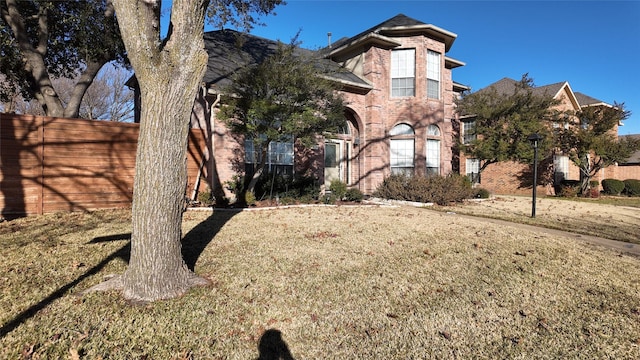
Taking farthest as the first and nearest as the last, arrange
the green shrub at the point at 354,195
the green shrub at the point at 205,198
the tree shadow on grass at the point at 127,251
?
the green shrub at the point at 354,195 → the green shrub at the point at 205,198 → the tree shadow on grass at the point at 127,251

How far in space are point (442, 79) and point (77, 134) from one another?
13.7 metres

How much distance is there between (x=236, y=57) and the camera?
11.9 m

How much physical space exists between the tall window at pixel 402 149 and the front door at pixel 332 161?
7.80 feet

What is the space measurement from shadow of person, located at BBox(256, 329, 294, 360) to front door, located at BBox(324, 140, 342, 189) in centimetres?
1089

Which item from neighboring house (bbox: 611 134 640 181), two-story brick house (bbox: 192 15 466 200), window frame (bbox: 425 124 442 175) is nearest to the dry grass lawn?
two-story brick house (bbox: 192 15 466 200)

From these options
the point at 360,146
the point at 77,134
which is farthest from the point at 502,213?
the point at 77,134

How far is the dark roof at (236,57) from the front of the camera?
33.6ft

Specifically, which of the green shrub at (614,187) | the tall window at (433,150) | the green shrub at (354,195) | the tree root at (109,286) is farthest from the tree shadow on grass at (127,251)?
the green shrub at (614,187)

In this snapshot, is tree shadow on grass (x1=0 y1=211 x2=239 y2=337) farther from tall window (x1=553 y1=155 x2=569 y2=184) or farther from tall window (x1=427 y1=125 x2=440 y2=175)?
tall window (x1=553 y1=155 x2=569 y2=184)

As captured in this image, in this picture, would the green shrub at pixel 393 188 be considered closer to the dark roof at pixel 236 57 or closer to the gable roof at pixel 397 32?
the dark roof at pixel 236 57

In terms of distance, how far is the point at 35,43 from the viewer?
11320 mm

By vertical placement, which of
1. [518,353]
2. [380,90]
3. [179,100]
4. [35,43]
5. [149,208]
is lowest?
[518,353]

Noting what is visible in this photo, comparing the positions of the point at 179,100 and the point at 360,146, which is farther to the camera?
the point at 360,146

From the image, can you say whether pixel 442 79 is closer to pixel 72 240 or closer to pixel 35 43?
pixel 72 240
